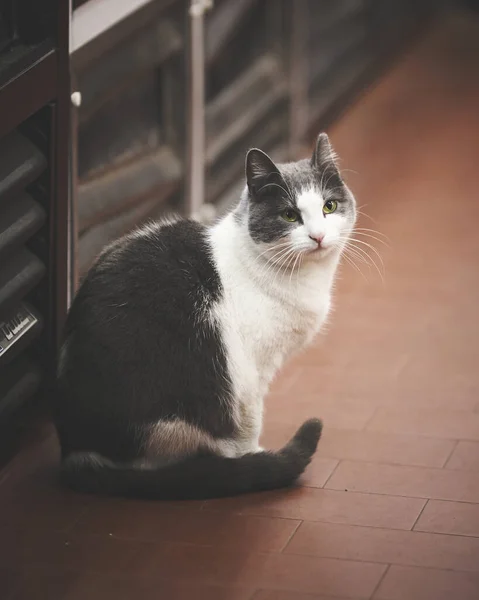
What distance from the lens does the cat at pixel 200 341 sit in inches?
86.5

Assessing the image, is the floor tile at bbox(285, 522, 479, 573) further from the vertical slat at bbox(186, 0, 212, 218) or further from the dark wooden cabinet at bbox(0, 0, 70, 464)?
the vertical slat at bbox(186, 0, 212, 218)

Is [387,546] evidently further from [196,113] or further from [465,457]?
[196,113]

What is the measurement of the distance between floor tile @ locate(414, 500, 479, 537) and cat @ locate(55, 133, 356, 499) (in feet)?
0.91

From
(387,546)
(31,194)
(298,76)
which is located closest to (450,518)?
(387,546)

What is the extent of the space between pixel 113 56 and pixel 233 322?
124cm

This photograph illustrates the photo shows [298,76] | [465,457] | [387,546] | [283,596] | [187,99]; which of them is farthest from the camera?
[298,76]

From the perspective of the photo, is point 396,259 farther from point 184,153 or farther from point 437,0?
point 437,0

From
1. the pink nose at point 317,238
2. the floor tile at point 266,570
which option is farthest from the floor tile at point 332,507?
the pink nose at point 317,238

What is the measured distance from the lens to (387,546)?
2.05 metres

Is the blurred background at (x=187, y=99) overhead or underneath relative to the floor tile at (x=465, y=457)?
overhead

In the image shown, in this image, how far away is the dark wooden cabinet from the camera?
2320mm

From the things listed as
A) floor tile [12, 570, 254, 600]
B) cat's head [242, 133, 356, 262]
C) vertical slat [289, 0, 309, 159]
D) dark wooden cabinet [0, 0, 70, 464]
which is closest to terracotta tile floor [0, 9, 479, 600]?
floor tile [12, 570, 254, 600]

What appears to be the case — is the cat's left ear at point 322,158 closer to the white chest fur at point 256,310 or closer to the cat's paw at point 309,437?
the white chest fur at point 256,310

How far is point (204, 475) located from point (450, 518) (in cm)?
51
